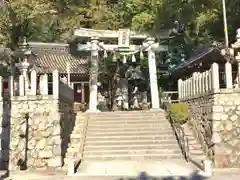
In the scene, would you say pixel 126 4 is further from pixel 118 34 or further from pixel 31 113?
pixel 31 113

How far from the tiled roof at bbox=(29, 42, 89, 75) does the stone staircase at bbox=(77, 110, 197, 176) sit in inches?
506

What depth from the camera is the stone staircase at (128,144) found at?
12.7m

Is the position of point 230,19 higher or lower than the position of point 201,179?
higher

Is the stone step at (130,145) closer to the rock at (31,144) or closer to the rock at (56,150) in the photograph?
the rock at (56,150)

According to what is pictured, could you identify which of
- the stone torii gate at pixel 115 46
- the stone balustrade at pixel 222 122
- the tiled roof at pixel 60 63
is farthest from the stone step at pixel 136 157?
the tiled roof at pixel 60 63

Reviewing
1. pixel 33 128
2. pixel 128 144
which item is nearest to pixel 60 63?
pixel 128 144

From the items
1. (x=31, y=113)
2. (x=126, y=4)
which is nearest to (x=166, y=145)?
(x=31, y=113)

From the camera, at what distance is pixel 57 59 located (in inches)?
1240

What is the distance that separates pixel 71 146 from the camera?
50.1 feet

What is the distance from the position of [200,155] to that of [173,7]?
222 inches

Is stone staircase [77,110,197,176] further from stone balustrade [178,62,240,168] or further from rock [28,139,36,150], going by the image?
rock [28,139,36,150]

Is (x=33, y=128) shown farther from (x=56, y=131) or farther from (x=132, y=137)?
(x=132, y=137)

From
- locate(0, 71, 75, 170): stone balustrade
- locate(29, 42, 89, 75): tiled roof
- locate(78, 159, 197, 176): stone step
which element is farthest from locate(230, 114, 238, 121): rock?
locate(29, 42, 89, 75): tiled roof

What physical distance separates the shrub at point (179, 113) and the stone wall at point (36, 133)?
5.32 meters
